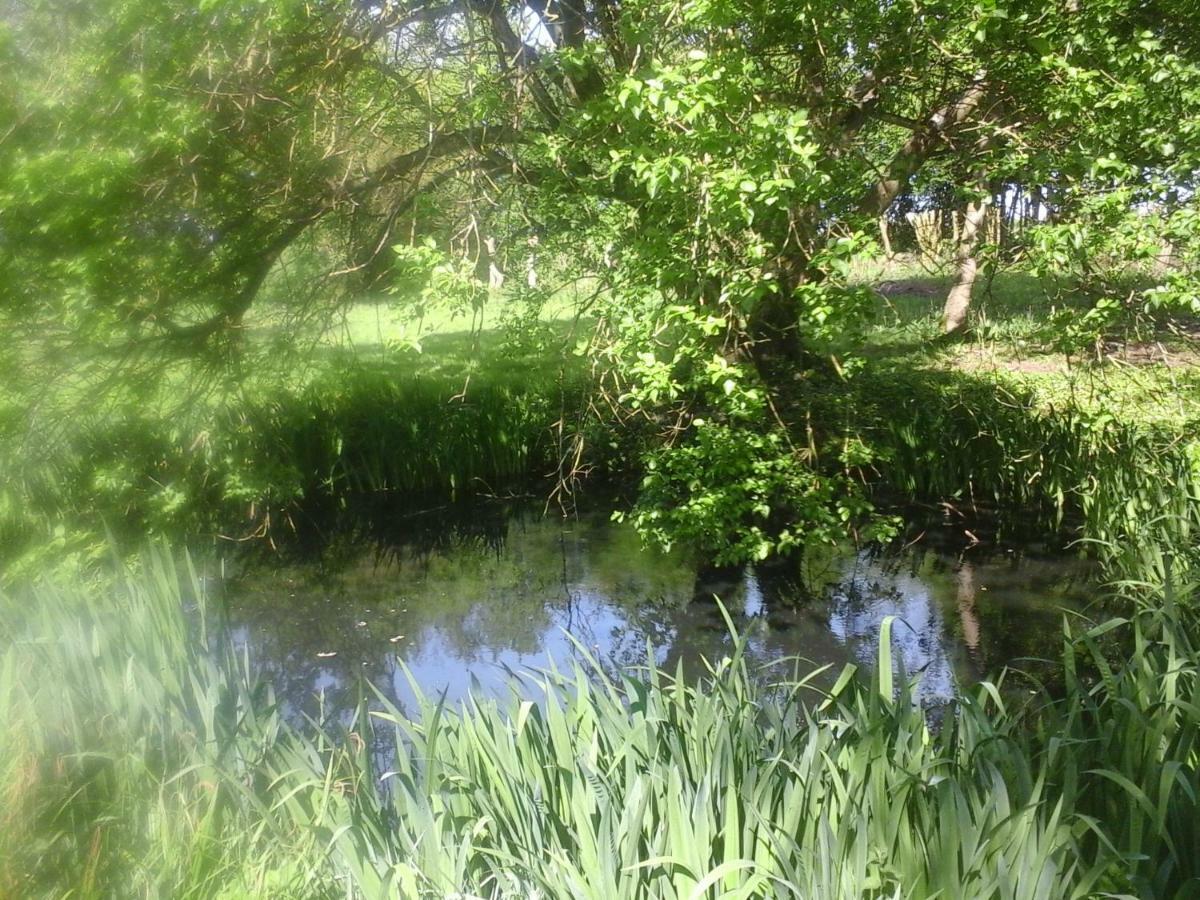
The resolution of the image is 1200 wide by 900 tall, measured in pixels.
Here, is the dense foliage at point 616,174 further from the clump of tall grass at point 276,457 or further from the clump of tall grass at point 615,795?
the clump of tall grass at point 615,795

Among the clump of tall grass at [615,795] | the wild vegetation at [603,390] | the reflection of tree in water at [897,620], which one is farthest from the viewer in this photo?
the reflection of tree in water at [897,620]

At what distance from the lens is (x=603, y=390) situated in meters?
5.55

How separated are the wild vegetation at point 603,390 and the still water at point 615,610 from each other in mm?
374

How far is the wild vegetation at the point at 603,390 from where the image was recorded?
7.51 ft

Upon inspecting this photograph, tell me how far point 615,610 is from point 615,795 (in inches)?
155

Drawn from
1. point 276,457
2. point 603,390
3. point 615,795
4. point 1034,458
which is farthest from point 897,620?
point 276,457

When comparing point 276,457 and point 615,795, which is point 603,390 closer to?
point 276,457

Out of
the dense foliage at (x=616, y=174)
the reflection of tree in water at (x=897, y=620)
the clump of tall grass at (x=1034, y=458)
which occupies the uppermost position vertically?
the dense foliage at (x=616, y=174)

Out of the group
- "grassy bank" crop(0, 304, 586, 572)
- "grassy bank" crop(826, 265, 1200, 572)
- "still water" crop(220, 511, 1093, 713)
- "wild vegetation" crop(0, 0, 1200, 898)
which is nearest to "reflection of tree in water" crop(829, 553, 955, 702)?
"still water" crop(220, 511, 1093, 713)

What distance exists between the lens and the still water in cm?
538

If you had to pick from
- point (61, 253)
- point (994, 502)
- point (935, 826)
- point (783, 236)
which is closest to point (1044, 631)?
point (994, 502)

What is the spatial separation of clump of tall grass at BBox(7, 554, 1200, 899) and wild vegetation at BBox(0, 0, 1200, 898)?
0.02 meters

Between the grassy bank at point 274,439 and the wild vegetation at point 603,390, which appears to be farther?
the grassy bank at point 274,439

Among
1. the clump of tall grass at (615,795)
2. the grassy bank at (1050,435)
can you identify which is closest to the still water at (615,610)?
the grassy bank at (1050,435)
